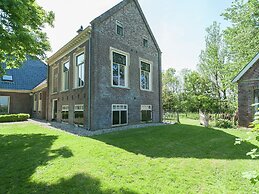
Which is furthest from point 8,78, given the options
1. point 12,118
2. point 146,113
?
point 146,113

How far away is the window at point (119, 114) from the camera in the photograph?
12.8 meters

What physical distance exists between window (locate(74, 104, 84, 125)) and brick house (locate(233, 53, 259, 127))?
11.7 meters

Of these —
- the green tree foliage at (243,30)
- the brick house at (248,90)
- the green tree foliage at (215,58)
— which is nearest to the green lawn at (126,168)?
the brick house at (248,90)

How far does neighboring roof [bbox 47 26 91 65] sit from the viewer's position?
12195 millimetres

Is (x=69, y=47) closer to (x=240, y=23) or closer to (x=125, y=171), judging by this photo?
(x=125, y=171)

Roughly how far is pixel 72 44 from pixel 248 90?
13928 mm

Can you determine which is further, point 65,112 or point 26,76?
point 26,76

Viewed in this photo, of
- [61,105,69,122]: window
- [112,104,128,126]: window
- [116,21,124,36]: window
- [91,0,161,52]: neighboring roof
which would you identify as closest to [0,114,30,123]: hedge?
[61,105,69,122]: window

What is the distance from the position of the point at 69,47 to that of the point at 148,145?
37.1 ft

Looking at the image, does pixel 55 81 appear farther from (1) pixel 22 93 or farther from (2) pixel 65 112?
(1) pixel 22 93

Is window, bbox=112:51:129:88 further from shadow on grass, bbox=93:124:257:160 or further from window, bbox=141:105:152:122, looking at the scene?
shadow on grass, bbox=93:124:257:160

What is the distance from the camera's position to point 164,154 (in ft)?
20.1

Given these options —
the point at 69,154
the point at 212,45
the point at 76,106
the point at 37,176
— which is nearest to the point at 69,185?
the point at 37,176

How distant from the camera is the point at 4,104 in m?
23.0
